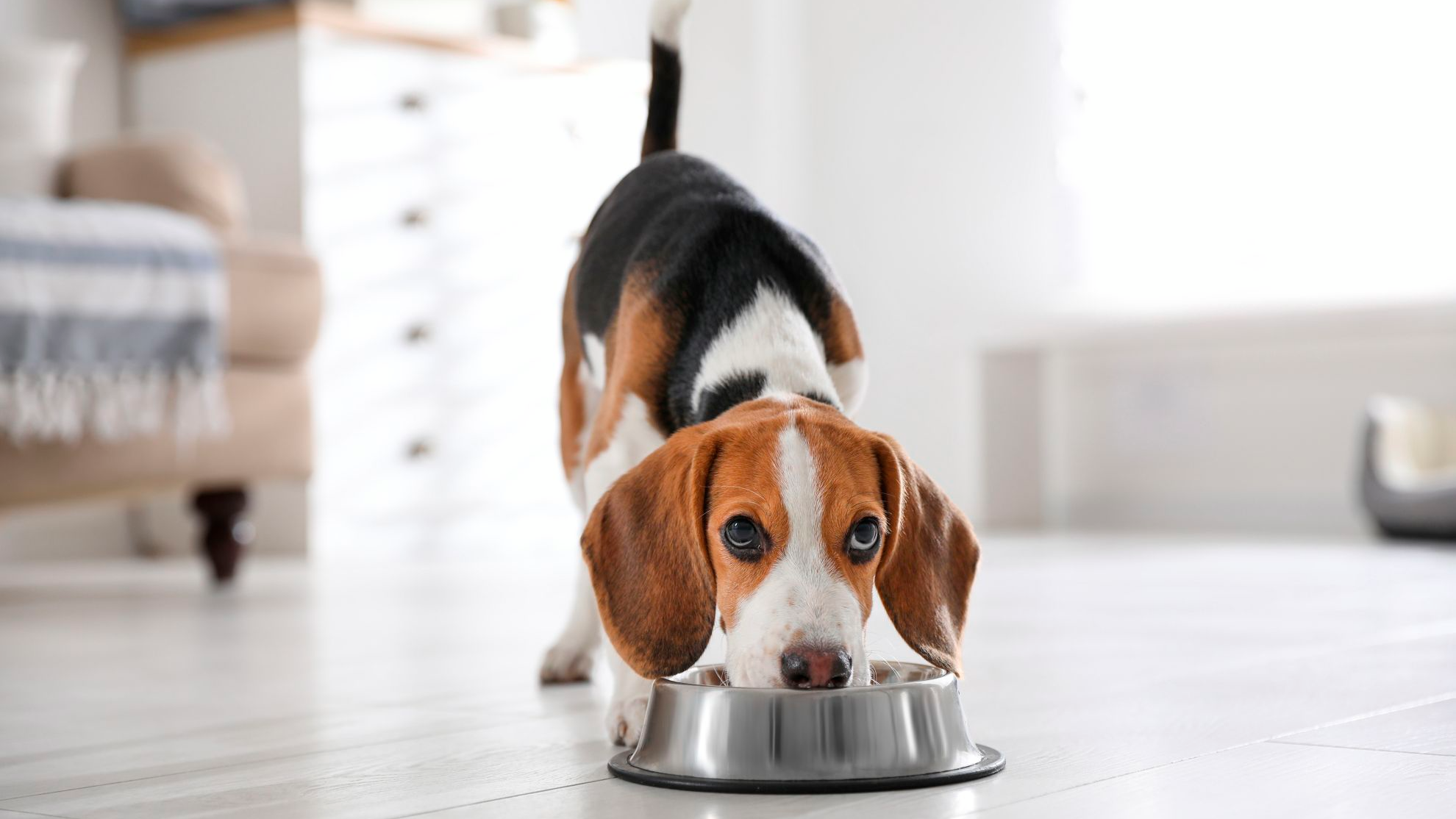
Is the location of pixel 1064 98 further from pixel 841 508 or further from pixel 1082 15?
pixel 841 508

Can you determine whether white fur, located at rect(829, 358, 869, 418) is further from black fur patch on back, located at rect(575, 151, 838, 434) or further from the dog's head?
the dog's head

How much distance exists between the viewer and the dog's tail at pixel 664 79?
185cm

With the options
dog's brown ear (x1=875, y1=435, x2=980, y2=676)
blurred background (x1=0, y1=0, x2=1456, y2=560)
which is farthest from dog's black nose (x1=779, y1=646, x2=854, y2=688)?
blurred background (x1=0, y1=0, x2=1456, y2=560)

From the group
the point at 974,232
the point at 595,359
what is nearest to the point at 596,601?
the point at 595,359

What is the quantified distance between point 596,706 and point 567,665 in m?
0.20

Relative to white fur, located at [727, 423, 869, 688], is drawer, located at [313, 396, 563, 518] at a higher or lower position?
lower

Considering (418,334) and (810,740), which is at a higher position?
(810,740)

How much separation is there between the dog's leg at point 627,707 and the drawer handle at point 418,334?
130 inches

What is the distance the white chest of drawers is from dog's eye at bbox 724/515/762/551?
120 inches

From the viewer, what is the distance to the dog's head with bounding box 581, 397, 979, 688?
108 cm

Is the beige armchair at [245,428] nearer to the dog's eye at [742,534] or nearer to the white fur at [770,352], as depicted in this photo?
the white fur at [770,352]

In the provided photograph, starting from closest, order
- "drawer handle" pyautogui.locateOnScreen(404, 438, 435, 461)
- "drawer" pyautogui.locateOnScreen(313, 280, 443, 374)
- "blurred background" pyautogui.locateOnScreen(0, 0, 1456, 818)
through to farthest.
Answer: "blurred background" pyautogui.locateOnScreen(0, 0, 1456, 818) → "drawer" pyautogui.locateOnScreen(313, 280, 443, 374) → "drawer handle" pyautogui.locateOnScreen(404, 438, 435, 461)

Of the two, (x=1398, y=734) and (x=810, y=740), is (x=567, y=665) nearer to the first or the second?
(x=810, y=740)

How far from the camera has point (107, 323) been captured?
293cm
